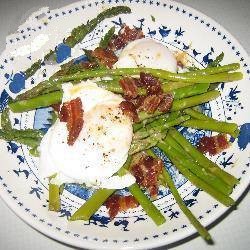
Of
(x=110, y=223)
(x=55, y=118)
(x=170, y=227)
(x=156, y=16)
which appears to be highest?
(x=156, y=16)

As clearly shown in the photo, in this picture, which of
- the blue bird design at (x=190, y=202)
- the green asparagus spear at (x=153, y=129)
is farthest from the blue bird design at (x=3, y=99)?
the blue bird design at (x=190, y=202)

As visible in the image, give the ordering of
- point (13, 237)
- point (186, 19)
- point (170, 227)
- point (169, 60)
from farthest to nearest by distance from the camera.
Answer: point (186, 19)
point (169, 60)
point (13, 237)
point (170, 227)

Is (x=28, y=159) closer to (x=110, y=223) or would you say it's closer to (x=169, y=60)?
(x=110, y=223)

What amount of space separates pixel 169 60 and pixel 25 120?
1432 millimetres

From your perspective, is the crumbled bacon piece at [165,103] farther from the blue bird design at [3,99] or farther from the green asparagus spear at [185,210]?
the blue bird design at [3,99]

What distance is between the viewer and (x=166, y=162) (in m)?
3.47

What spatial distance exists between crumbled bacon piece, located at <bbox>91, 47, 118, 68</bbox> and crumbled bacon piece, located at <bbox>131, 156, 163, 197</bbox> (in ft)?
3.25

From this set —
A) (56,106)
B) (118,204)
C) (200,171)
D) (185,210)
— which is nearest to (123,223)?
(118,204)

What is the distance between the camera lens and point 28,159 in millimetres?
3555

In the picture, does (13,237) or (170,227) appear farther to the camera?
(13,237)

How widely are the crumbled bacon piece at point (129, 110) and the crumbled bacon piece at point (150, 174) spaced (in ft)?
1.24

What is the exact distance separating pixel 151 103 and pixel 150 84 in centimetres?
19

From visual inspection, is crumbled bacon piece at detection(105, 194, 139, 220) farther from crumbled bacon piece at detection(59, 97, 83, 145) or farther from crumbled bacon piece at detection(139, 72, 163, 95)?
crumbled bacon piece at detection(139, 72, 163, 95)

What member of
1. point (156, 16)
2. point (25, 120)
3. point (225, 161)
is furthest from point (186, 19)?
point (25, 120)
